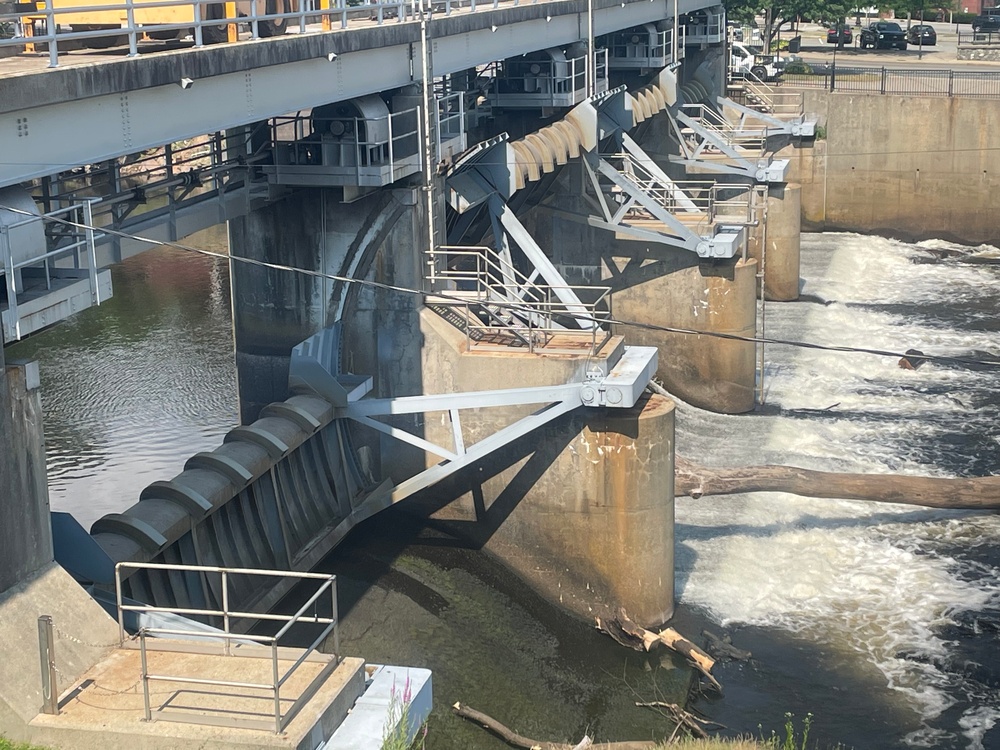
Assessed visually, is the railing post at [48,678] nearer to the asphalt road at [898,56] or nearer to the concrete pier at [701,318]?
the concrete pier at [701,318]

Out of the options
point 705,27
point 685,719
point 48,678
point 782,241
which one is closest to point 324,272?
point 685,719

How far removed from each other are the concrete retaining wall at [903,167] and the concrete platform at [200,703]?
1548 inches

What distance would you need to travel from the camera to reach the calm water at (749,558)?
60.1 ft

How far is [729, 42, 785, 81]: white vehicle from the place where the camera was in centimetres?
5416

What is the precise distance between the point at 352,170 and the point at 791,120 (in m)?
28.9

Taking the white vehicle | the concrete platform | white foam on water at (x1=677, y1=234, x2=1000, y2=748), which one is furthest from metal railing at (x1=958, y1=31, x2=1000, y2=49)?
the concrete platform

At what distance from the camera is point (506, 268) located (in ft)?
82.3

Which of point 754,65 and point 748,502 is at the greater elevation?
point 754,65

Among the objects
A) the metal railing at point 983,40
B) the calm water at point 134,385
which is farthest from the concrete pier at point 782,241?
the metal railing at point 983,40

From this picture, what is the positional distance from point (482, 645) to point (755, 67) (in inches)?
1599

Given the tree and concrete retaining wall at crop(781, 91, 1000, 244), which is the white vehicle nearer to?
the tree

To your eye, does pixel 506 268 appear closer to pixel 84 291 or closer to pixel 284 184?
pixel 284 184

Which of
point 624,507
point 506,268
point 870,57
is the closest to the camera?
point 624,507

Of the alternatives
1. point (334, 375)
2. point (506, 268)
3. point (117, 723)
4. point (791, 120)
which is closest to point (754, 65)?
point (791, 120)
